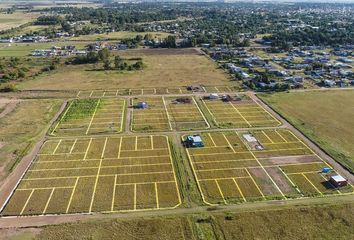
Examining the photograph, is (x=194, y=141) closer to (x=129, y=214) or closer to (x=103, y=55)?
(x=129, y=214)

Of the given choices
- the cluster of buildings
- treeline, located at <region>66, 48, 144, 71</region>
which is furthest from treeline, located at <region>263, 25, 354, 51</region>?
treeline, located at <region>66, 48, 144, 71</region>

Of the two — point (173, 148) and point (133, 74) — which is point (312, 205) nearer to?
point (173, 148)

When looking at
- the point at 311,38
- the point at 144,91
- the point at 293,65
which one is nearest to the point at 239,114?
the point at 144,91

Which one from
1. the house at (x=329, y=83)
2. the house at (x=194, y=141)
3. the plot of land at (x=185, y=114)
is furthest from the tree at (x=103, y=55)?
the house at (x=194, y=141)

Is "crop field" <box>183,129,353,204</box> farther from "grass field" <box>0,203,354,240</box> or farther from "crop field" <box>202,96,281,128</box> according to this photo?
"crop field" <box>202,96,281,128</box>

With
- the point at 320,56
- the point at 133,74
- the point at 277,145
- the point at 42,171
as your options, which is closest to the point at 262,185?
the point at 277,145

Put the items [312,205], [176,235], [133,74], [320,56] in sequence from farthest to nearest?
A: [320,56] → [133,74] → [312,205] → [176,235]
